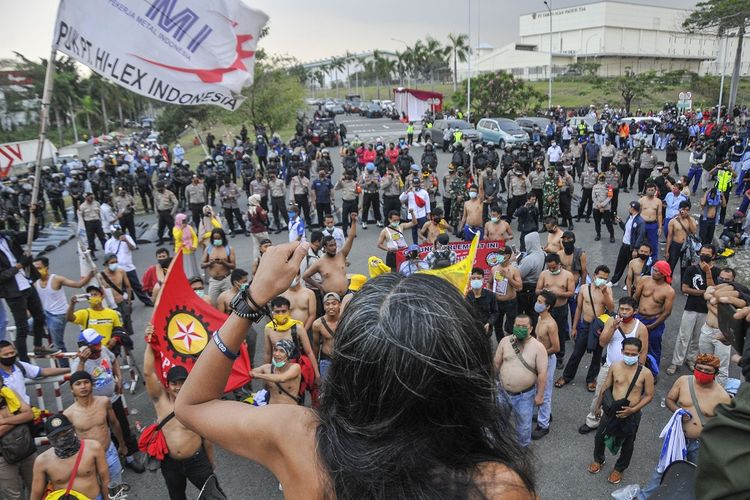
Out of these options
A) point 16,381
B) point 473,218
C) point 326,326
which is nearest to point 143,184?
point 473,218

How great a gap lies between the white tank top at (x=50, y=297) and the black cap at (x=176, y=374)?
415 centimetres

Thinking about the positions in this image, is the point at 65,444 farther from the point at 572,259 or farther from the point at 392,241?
the point at 572,259

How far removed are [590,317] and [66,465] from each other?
18.7 feet

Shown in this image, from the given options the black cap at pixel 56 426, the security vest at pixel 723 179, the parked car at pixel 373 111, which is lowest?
the black cap at pixel 56 426

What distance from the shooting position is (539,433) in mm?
5559

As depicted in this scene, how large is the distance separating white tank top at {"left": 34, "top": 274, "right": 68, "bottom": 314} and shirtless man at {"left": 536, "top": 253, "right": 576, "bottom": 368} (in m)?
6.85

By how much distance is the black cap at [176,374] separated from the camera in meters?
4.35

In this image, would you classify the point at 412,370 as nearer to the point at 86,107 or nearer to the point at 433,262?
the point at 433,262

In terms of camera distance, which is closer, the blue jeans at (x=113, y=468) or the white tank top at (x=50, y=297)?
the blue jeans at (x=113, y=468)

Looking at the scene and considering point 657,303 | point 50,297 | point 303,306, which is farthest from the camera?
point 50,297

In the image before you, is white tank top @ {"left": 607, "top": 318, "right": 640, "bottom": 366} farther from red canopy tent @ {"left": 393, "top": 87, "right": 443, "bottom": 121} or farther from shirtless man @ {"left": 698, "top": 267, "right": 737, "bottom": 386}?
red canopy tent @ {"left": 393, "top": 87, "right": 443, "bottom": 121}

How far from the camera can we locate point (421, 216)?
11.8 m

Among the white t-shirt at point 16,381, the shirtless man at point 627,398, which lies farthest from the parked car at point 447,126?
the white t-shirt at point 16,381

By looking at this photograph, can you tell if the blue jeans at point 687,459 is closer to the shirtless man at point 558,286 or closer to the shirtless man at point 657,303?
the shirtless man at point 657,303
